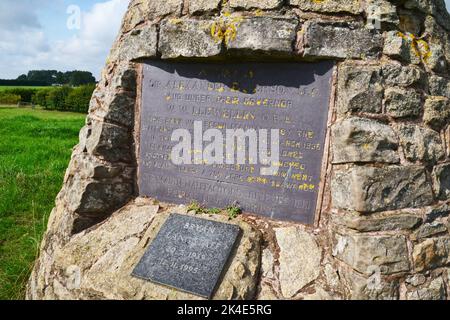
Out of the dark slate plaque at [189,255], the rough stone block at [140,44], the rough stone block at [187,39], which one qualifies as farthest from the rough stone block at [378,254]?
the rough stone block at [140,44]

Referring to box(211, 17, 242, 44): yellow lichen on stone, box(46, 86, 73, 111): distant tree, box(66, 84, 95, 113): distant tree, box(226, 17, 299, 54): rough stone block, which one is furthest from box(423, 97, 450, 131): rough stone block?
box(46, 86, 73, 111): distant tree

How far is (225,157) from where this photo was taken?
2668mm

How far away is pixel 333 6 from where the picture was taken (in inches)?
91.0

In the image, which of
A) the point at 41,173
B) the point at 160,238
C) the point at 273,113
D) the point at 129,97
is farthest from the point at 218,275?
the point at 41,173

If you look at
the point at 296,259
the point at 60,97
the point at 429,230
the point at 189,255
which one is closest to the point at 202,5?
the point at 189,255

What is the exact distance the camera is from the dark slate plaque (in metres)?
2.18

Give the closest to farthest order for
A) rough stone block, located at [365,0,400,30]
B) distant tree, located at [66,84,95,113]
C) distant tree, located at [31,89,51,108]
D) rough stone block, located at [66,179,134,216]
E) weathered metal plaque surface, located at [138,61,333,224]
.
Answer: rough stone block, located at [365,0,400,30], weathered metal plaque surface, located at [138,61,333,224], rough stone block, located at [66,179,134,216], distant tree, located at [66,84,95,113], distant tree, located at [31,89,51,108]

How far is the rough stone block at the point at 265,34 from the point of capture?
2.32 m

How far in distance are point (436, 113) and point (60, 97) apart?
20.1 metres

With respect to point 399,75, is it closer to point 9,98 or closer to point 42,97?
point 42,97

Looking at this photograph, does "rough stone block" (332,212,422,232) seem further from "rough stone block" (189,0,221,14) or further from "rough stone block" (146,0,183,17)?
"rough stone block" (146,0,183,17)

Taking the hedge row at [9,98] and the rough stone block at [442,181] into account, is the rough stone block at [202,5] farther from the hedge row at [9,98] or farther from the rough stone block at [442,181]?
the hedge row at [9,98]

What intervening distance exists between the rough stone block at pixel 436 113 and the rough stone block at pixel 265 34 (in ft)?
3.17
